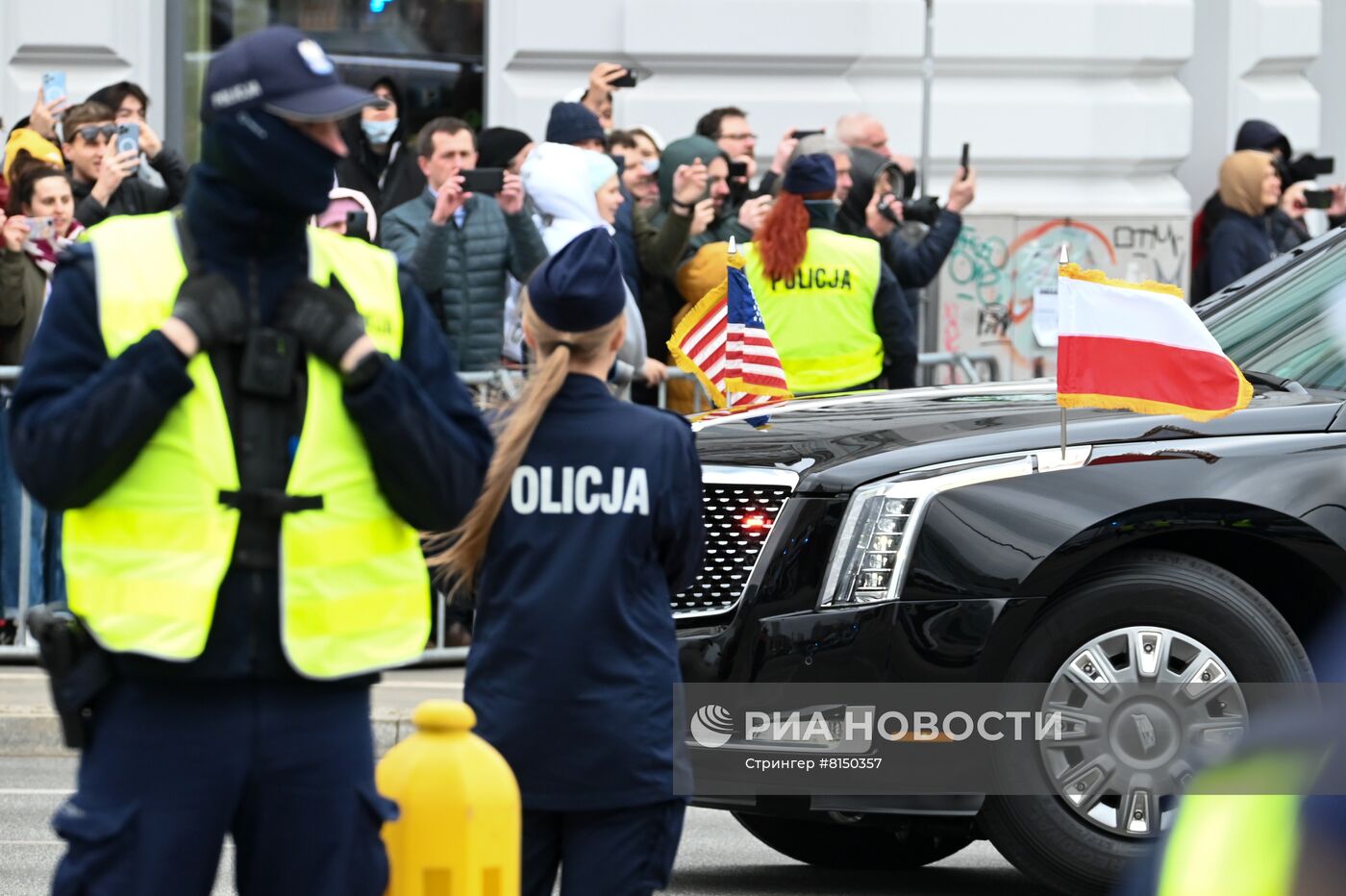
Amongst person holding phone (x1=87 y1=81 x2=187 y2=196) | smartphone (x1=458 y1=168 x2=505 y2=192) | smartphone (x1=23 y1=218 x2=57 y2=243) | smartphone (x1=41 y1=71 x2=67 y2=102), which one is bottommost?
smartphone (x1=23 y1=218 x2=57 y2=243)

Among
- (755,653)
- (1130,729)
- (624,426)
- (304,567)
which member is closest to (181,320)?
(304,567)

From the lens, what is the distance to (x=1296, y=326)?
7.18 metres

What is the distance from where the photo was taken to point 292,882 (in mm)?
3439

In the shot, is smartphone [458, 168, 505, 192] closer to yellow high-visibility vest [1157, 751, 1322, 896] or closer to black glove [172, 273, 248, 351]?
black glove [172, 273, 248, 351]

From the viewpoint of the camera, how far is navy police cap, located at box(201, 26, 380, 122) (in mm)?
3373

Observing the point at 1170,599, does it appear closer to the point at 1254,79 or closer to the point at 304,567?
the point at 304,567

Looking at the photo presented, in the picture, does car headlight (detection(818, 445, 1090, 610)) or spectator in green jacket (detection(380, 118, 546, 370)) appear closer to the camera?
car headlight (detection(818, 445, 1090, 610))

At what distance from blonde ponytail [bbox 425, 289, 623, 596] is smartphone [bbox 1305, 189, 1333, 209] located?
968 centimetres

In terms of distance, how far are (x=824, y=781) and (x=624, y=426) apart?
76.1 inches

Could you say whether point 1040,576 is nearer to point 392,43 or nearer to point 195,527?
point 195,527

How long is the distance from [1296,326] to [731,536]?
194cm

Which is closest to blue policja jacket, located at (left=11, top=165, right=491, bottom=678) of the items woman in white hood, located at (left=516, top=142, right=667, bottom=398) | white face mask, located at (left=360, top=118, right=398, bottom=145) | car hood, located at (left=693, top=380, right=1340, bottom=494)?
car hood, located at (left=693, top=380, right=1340, bottom=494)

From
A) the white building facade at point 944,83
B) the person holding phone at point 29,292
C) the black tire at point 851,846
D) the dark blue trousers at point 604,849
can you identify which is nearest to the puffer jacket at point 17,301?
the person holding phone at point 29,292

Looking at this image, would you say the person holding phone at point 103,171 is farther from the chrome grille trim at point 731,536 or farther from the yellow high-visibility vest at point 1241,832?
the yellow high-visibility vest at point 1241,832
